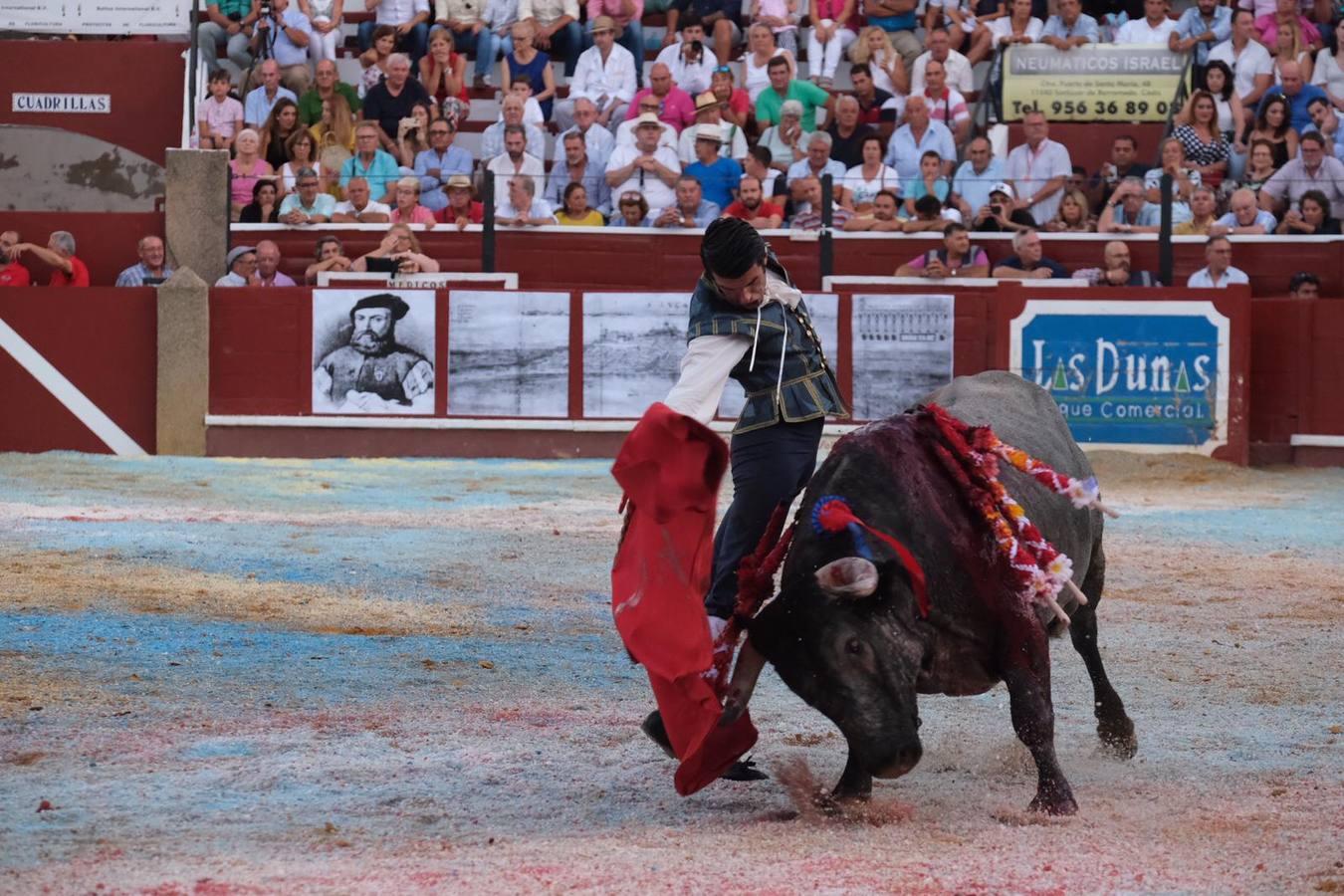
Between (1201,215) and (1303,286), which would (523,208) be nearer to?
(1201,215)

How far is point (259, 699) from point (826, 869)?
215 cm

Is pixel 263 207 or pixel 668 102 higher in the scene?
pixel 668 102

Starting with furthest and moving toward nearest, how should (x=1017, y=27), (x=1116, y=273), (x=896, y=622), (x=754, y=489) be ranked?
1. (x=1017, y=27)
2. (x=1116, y=273)
3. (x=754, y=489)
4. (x=896, y=622)

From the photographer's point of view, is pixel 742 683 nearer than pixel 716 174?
Yes

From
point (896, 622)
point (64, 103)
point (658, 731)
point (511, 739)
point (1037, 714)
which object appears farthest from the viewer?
point (64, 103)

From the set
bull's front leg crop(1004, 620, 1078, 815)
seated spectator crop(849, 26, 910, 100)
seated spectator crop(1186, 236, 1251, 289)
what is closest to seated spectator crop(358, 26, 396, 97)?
seated spectator crop(849, 26, 910, 100)

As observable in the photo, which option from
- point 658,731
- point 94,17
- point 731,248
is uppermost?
point 94,17

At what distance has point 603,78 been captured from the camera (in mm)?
14844

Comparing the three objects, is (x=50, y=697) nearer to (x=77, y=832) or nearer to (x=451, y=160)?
(x=77, y=832)

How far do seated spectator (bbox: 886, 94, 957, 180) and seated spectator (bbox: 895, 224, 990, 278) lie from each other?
0.80m

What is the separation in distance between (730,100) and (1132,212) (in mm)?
3166

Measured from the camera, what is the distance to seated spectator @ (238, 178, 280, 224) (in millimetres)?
13633

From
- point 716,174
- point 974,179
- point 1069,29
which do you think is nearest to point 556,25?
point 716,174

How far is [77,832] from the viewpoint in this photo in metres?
3.79
